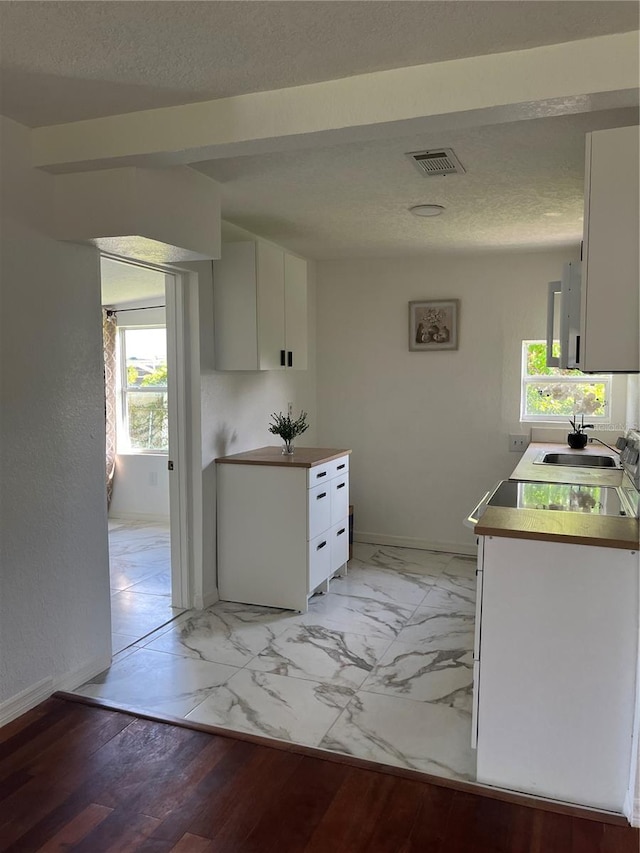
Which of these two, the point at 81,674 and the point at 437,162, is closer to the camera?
the point at 437,162

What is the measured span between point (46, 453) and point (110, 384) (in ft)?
12.2

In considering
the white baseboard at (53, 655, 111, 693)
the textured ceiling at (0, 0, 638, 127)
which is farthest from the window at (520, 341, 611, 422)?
the white baseboard at (53, 655, 111, 693)

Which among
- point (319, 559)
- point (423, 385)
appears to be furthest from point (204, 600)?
point (423, 385)

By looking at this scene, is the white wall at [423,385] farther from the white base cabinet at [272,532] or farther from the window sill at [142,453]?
the window sill at [142,453]

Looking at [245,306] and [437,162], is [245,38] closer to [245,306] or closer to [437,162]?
[437,162]

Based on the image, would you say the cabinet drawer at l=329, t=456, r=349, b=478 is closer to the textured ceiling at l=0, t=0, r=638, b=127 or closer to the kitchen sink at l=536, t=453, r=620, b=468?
the kitchen sink at l=536, t=453, r=620, b=468

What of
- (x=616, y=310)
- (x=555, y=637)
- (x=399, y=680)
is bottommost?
(x=399, y=680)

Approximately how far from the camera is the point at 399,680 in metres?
2.94

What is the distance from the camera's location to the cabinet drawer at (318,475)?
373 cm

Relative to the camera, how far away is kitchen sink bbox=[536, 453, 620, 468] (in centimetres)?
387

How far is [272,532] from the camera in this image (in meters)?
3.81

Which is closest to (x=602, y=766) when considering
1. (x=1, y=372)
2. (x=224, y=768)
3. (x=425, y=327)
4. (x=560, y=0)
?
(x=224, y=768)

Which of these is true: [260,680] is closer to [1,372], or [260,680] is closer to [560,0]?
[1,372]

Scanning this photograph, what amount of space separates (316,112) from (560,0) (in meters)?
0.79
